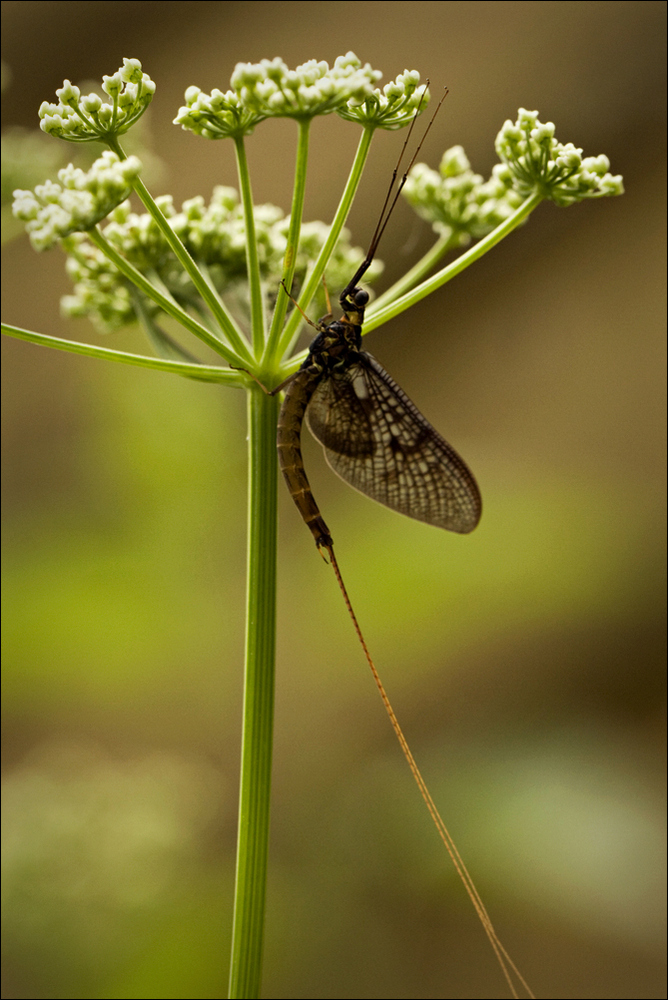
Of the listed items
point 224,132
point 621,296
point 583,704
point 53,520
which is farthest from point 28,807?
point 621,296

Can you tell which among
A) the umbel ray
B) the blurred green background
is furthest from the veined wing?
the blurred green background

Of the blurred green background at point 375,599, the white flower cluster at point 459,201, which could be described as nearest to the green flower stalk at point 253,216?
the white flower cluster at point 459,201

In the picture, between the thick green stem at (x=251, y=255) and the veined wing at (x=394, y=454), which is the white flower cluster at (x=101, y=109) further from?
the veined wing at (x=394, y=454)

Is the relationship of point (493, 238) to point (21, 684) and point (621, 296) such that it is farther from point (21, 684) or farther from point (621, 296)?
point (621, 296)

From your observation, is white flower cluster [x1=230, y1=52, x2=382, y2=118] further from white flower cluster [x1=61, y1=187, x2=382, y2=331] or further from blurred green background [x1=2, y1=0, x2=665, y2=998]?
blurred green background [x1=2, y1=0, x2=665, y2=998]

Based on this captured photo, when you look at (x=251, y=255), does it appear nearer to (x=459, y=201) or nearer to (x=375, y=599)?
(x=459, y=201)

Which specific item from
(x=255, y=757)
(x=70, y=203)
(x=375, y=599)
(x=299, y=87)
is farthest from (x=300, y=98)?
(x=375, y=599)
